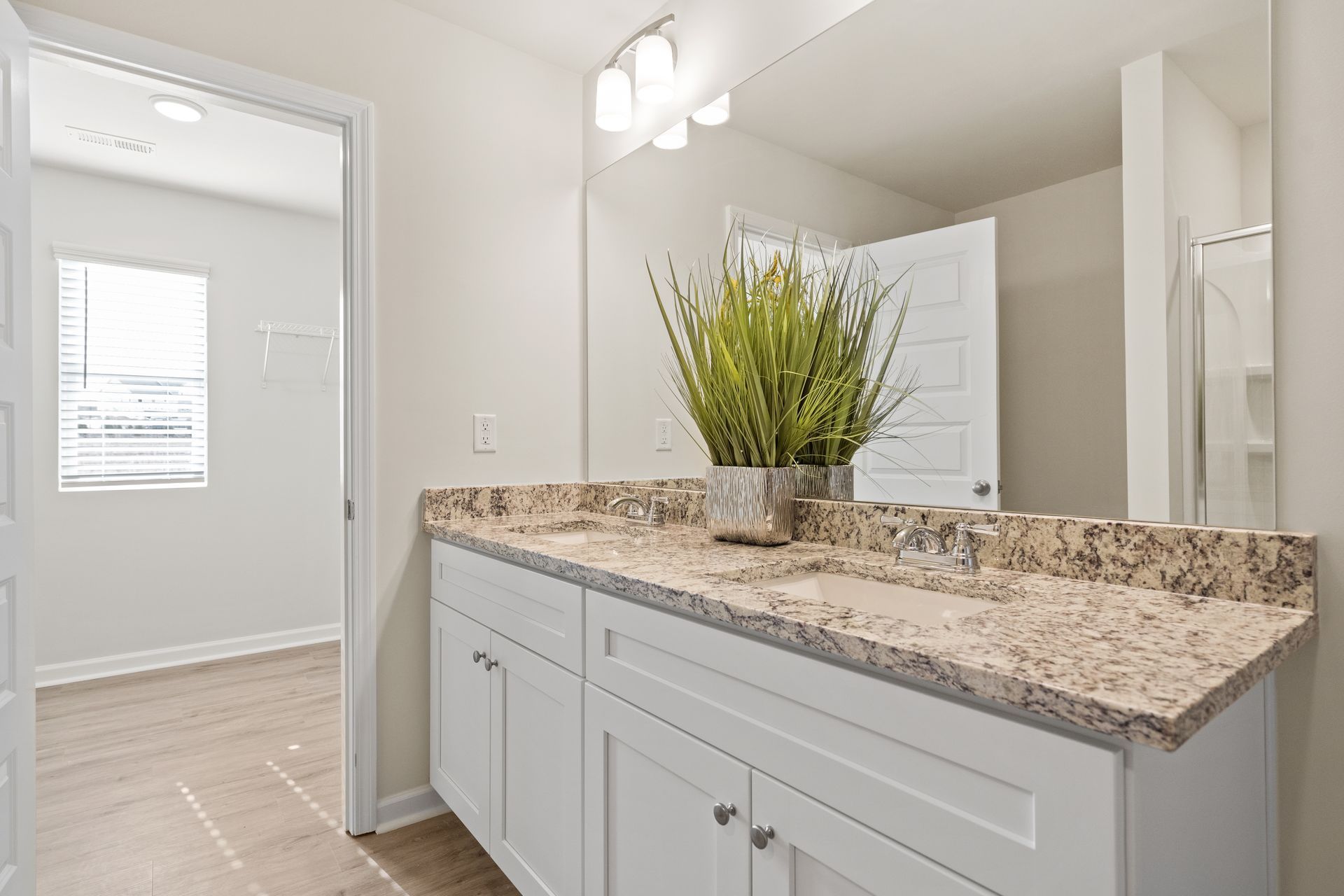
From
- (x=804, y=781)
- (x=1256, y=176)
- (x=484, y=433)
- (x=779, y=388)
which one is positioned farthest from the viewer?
(x=484, y=433)

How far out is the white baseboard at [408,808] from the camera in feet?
6.46

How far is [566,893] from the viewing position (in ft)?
4.43

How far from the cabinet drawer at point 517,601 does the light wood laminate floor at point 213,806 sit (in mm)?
668

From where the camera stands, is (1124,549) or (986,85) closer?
(1124,549)

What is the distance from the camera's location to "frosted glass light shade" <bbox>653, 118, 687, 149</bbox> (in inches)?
79.0

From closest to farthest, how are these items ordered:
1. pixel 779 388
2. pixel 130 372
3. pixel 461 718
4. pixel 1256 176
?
pixel 1256 176
pixel 779 388
pixel 461 718
pixel 130 372

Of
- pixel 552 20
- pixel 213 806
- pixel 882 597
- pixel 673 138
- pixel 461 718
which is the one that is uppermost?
pixel 552 20

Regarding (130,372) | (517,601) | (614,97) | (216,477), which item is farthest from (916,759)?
(130,372)

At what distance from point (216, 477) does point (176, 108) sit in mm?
1775

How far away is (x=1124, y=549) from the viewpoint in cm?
109

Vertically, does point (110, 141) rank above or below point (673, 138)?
above

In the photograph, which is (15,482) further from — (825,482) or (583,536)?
(825,482)

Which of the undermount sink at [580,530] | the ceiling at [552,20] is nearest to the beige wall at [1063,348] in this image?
the undermount sink at [580,530]

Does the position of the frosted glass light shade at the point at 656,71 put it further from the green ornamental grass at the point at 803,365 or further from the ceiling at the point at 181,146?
the ceiling at the point at 181,146
